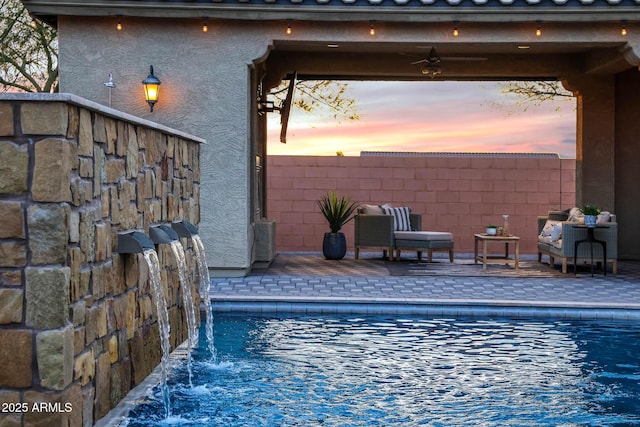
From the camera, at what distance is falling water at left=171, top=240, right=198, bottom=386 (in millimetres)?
4895

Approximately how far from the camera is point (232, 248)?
944 centimetres

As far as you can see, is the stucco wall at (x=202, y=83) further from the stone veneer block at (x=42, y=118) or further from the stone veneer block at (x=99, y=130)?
the stone veneer block at (x=42, y=118)

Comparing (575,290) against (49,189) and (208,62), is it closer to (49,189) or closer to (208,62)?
(208,62)

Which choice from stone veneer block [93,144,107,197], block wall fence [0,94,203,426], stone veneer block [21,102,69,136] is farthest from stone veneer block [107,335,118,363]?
stone veneer block [21,102,69,136]

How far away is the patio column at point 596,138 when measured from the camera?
12.3 metres

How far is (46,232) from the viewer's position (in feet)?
9.79

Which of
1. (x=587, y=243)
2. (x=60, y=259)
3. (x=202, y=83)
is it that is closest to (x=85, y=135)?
(x=60, y=259)

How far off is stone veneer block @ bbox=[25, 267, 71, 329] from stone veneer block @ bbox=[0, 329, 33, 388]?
0.21 ft

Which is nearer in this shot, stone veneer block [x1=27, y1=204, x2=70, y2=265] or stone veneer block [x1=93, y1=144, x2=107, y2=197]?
stone veneer block [x1=27, y1=204, x2=70, y2=265]

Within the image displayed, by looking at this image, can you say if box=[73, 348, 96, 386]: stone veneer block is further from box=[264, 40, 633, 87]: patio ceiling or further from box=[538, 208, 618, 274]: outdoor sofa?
box=[264, 40, 633, 87]: patio ceiling

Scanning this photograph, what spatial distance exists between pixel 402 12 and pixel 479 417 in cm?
604

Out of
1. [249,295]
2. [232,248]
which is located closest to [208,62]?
[232,248]

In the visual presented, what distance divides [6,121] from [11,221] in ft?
1.23

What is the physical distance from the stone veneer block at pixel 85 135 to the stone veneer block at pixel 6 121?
29cm
